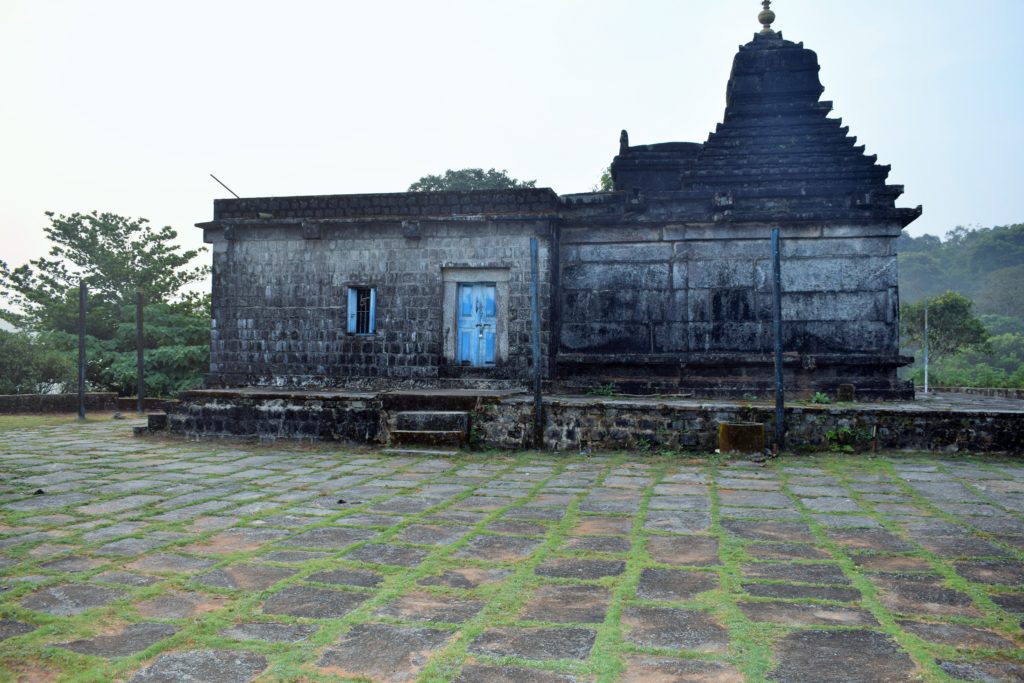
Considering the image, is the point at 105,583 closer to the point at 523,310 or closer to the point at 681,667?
the point at 681,667

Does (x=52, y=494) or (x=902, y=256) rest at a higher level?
(x=902, y=256)

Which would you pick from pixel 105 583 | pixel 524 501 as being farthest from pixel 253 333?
pixel 105 583

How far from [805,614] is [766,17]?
47.3 ft

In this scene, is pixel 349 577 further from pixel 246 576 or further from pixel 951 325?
pixel 951 325

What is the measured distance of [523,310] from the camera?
11.6 metres

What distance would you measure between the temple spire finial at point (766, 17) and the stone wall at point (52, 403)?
55.1ft

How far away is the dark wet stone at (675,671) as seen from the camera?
2523mm

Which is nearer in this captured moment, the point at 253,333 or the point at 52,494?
the point at 52,494

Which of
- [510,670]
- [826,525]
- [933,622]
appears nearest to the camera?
[510,670]

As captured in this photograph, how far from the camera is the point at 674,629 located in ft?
9.82

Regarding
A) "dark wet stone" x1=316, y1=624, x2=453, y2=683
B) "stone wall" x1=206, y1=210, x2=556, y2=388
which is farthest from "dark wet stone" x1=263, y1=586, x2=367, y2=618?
"stone wall" x1=206, y1=210, x2=556, y2=388

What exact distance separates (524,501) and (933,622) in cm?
322

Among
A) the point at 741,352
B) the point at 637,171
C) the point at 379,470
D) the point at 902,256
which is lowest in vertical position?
the point at 379,470

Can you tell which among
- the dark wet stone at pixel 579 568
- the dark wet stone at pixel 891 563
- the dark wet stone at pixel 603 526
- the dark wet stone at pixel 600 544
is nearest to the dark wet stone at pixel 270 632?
the dark wet stone at pixel 579 568
